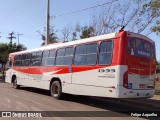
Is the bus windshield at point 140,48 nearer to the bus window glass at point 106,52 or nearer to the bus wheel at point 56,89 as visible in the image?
the bus window glass at point 106,52

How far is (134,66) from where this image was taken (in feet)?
37.1

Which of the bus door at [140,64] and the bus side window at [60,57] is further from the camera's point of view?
the bus side window at [60,57]

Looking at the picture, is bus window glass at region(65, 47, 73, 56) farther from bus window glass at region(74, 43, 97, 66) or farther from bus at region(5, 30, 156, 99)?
bus window glass at region(74, 43, 97, 66)

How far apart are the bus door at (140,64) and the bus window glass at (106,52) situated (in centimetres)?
73

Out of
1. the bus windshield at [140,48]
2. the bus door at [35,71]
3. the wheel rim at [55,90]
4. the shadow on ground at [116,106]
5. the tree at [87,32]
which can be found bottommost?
the shadow on ground at [116,106]

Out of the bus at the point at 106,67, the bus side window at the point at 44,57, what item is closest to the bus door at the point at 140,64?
the bus at the point at 106,67

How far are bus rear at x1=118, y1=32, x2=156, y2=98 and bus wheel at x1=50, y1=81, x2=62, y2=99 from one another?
15.2ft

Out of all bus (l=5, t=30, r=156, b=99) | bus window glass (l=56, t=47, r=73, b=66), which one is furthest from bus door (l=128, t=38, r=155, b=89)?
bus window glass (l=56, t=47, r=73, b=66)

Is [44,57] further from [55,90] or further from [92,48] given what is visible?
[92,48]

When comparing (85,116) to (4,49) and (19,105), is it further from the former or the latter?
(4,49)

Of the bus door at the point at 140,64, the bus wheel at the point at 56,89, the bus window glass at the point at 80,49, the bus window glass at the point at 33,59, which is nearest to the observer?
the bus door at the point at 140,64

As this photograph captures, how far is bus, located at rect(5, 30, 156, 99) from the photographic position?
11.0 m

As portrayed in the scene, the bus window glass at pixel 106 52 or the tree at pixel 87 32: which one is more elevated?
the tree at pixel 87 32

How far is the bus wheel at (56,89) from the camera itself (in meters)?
14.8
